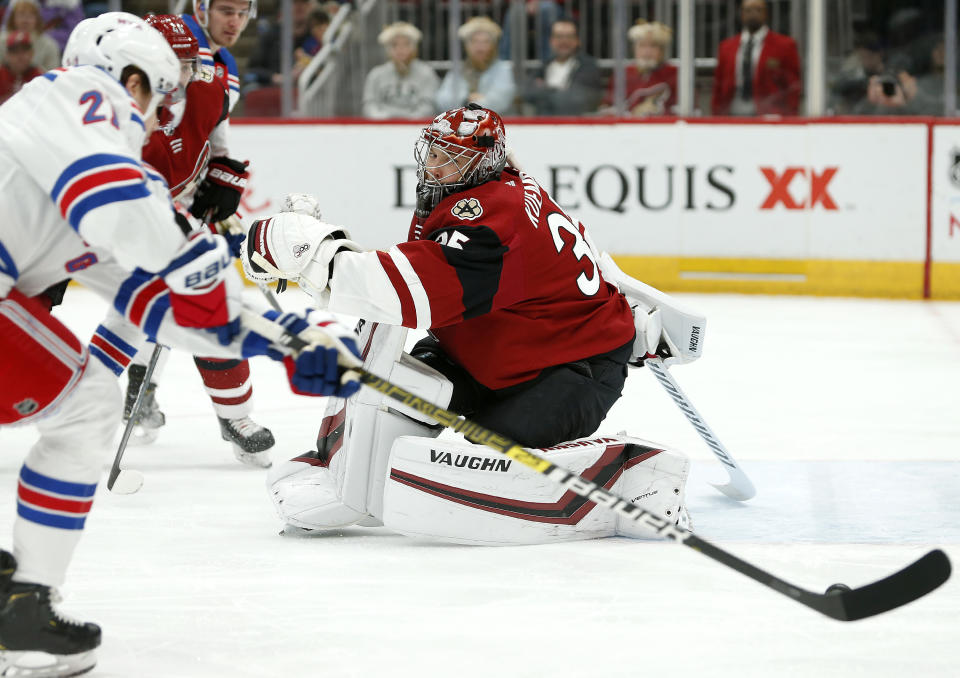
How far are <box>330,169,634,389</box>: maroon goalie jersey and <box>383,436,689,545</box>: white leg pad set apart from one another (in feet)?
0.82

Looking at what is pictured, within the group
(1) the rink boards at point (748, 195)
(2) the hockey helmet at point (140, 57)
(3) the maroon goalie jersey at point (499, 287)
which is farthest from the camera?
(1) the rink boards at point (748, 195)

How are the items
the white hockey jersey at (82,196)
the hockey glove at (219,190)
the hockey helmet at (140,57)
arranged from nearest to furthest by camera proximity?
the white hockey jersey at (82,196) < the hockey helmet at (140,57) < the hockey glove at (219,190)

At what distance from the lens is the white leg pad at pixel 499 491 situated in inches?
106

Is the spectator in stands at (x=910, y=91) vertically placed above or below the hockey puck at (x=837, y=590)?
above

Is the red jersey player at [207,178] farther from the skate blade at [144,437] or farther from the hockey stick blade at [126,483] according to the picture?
the hockey stick blade at [126,483]

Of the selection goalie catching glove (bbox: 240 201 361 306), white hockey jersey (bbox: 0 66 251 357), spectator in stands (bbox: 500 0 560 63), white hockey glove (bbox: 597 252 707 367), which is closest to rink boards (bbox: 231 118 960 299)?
spectator in stands (bbox: 500 0 560 63)

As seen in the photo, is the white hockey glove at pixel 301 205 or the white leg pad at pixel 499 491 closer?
the white leg pad at pixel 499 491

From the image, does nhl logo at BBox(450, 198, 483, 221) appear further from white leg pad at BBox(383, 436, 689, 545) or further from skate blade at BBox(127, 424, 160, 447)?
skate blade at BBox(127, 424, 160, 447)

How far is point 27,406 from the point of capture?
1958mm

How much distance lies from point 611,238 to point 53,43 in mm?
3320

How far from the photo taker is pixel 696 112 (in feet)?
22.2

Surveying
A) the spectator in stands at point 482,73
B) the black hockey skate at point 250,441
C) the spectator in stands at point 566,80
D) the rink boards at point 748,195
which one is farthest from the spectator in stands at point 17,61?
the black hockey skate at point 250,441

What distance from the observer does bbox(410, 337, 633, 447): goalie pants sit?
2.78 m

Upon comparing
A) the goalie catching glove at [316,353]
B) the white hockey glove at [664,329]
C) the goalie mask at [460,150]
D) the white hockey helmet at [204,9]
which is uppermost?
the white hockey helmet at [204,9]
